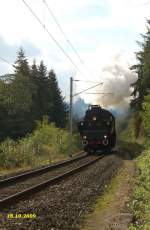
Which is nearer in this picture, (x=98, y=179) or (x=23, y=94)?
(x=98, y=179)

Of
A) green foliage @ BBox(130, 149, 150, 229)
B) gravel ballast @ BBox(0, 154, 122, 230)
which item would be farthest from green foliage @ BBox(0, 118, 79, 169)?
green foliage @ BBox(130, 149, 150, 229)

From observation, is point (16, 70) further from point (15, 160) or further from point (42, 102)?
point (15, 160)

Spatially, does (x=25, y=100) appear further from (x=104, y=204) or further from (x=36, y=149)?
(x=104, y=204)

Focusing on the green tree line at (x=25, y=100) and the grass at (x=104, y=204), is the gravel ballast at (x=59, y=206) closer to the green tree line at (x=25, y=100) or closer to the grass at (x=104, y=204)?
the grass at (x=104, y=204)

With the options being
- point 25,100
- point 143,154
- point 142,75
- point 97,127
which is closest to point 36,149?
point 97,127

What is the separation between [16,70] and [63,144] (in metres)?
59.7

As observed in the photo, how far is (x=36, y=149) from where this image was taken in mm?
36031

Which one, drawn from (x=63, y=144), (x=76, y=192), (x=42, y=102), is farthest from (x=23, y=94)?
(x=76, y=192)

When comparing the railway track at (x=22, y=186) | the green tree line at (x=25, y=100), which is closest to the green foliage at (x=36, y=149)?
the railway track at (x=22, y=186)

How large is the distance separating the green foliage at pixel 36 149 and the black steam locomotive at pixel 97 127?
2789mm

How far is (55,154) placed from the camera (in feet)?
134

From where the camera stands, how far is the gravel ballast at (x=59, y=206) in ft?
30.3

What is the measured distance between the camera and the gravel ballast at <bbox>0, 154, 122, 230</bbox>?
364 inches

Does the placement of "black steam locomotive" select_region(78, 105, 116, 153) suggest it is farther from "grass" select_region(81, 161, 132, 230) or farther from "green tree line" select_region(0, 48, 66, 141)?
"green tree line" select_region(0, 48, 66, 141)
